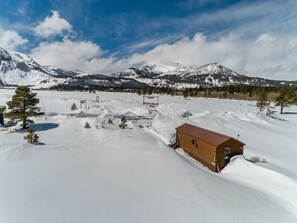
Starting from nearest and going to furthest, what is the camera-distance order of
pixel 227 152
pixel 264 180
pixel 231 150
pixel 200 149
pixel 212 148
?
pixel 264 180
pixel 212 148
pixel 227 152
pixel 231 150
pixel 200 149

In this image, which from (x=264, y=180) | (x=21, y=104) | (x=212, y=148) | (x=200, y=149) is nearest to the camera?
(x=264, y=180)

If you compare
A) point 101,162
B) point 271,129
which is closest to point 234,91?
point 271,129

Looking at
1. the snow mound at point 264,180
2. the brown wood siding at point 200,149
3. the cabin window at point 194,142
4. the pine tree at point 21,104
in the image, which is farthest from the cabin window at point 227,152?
the pine tree at point 21,104

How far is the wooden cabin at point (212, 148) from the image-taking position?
21.2 m

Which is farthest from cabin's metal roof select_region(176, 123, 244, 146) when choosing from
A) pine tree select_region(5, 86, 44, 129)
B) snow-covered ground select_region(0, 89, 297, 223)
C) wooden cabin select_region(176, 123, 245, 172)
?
pine tree select_region(5, 86, 44, 129)

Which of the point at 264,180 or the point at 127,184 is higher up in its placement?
the point at 127,184

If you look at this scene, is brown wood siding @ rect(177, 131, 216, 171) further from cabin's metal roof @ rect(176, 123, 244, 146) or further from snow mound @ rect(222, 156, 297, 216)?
snow mound @ rect(222, 156, 297, 216)

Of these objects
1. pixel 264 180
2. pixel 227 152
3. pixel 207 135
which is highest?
pixel 207 135

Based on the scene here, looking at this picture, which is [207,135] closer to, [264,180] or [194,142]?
[194,142]

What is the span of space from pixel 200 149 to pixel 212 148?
2358 millimetres

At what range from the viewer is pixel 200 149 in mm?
23641

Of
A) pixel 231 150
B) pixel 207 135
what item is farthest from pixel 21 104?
pixel 231 150

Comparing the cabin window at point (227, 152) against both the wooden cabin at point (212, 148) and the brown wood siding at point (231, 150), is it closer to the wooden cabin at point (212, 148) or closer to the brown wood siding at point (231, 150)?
the wooden cabin at point (212, 148)

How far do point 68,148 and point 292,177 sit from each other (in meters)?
19.0
